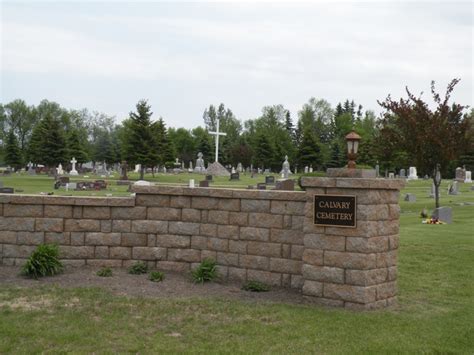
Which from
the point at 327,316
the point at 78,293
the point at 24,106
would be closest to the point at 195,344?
the point at 327,316

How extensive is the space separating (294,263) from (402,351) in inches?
111

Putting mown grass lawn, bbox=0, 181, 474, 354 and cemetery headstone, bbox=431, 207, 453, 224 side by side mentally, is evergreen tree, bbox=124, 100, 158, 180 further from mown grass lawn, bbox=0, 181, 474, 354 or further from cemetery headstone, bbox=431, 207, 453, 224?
mown grass lawn, bbox=0, 181, 474, 354

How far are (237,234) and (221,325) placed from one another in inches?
97.8

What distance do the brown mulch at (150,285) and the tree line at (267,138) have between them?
1423 centimetres

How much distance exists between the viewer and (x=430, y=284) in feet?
30.3

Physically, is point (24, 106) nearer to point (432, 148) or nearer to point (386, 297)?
point (432, 148)

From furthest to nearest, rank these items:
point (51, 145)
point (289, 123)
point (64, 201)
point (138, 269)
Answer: point (289, 123)
point (51, 145)
point (64, 201)
point (138, 269)

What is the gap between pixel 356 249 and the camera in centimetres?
748

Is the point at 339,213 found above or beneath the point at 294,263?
above

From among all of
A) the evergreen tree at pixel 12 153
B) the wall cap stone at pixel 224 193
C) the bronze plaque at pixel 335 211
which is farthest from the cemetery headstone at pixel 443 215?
the evergreen tree at pixel 12 153

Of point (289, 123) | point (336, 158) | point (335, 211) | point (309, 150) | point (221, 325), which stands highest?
point (289, 123)

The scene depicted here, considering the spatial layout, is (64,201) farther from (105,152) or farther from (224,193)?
(105,152)

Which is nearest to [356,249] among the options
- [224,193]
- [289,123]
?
[224,193]

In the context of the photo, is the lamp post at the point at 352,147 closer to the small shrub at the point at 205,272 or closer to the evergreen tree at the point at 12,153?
the small shrub at the point at 205,272
